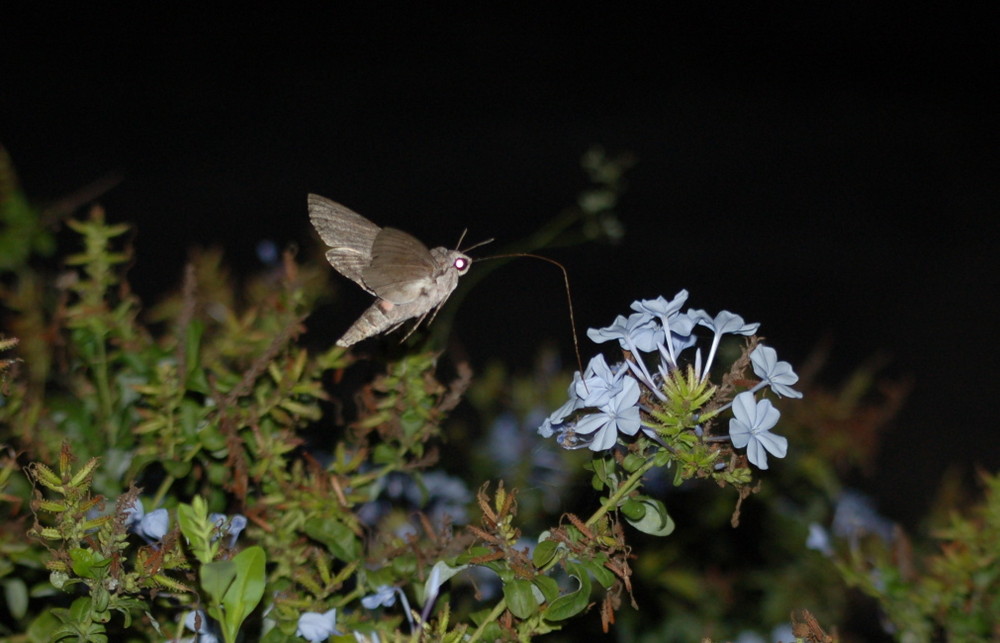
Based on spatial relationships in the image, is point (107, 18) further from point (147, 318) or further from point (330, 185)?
point (147, 318)

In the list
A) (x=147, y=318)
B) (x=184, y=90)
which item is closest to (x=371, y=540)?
(x=147, y=318)

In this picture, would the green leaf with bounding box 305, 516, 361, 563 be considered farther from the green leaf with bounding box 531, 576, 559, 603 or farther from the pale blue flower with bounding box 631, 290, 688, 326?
the pale blue flower with bounding box 631, 290, 688, 326

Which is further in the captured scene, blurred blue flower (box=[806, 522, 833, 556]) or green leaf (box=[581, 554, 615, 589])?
Answer: blurred blue flower (box=[806, 522, 833, 556])

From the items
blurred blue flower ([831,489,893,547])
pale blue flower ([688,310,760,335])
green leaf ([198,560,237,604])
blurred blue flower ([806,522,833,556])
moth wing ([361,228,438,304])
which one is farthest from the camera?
blurred blue flower ([831,489,893,547])

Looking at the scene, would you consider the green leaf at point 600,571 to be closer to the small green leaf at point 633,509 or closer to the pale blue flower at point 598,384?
the small green leaf at point 633,509

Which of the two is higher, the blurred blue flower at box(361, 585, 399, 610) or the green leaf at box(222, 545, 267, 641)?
the green leaf at box(222, 545, 267, 641)

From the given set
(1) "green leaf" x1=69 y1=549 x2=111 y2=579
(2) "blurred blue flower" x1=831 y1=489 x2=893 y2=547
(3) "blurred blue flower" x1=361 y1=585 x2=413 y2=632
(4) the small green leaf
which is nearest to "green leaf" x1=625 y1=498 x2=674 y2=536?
(4) the small green leaf

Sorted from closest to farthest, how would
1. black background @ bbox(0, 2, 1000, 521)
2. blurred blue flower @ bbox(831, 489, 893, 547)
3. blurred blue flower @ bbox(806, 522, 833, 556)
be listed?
blurred blue flower @ bbox(806, 522, 833, 556) → blurred blue flower @ bbox(831, 489, 893, 547) → black background @ bbox(0, 2, 1000, 521)
